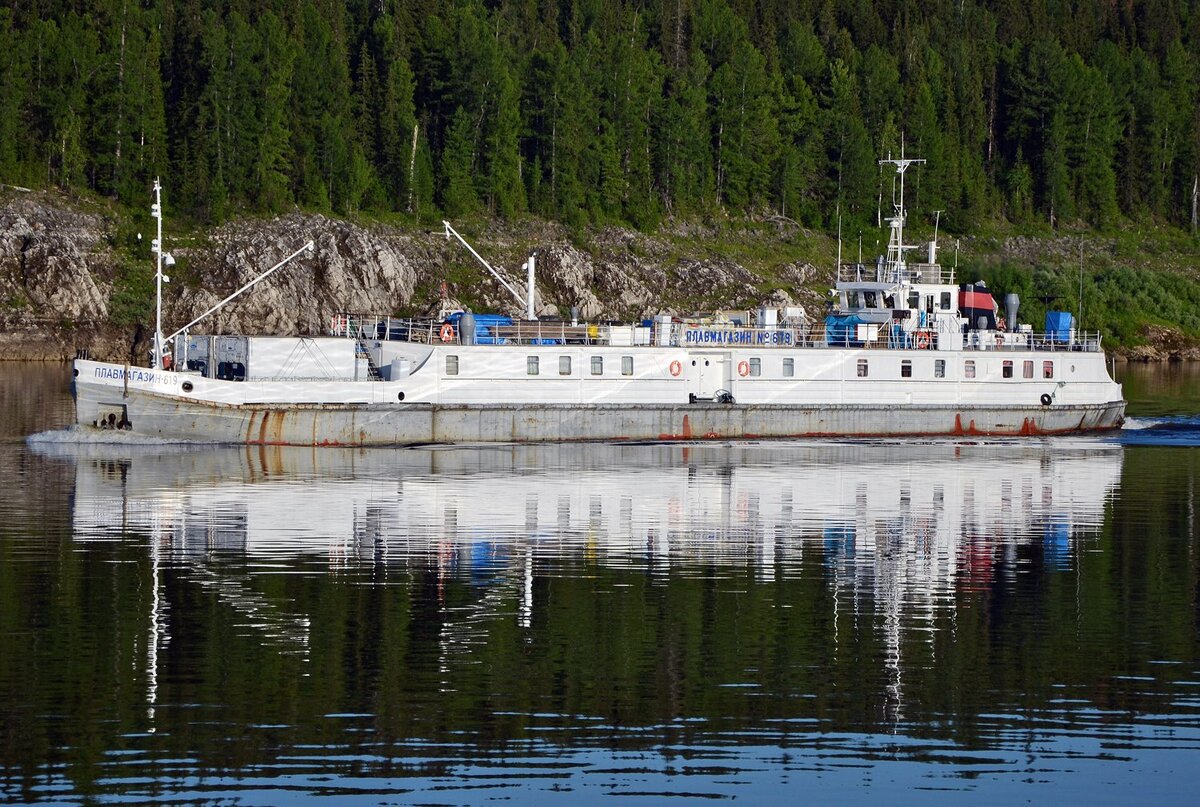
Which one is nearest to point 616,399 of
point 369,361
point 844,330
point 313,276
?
point 369,361

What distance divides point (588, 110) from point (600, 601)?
116m

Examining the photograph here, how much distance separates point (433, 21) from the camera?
484 ft

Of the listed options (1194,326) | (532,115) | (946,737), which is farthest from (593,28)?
(946,737)

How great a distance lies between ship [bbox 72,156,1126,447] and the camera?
59.5m

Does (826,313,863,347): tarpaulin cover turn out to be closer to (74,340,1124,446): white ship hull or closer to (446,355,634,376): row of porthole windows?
(74,340,1124,446): white ship hull

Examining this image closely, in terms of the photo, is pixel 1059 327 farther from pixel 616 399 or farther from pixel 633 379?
pixel 616 399

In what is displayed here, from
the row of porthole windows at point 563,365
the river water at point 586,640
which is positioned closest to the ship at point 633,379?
the row of porthole windows at point 563,365

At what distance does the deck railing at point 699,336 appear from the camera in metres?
65.1

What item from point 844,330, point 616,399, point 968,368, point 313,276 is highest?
point 313,276

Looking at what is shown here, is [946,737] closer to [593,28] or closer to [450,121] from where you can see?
[450,121]

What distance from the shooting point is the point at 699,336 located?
222ft

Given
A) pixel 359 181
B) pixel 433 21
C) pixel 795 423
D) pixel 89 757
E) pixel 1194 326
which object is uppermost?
pixel 433 21

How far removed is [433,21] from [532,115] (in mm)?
12339

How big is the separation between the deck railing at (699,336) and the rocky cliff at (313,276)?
144 ft
